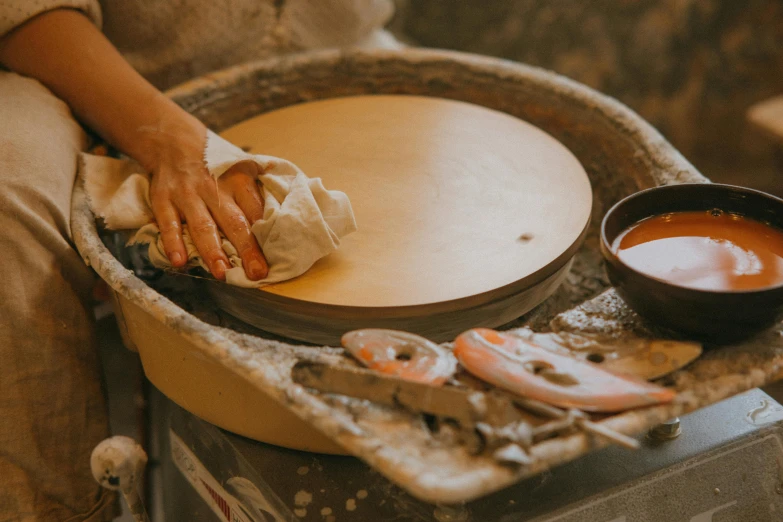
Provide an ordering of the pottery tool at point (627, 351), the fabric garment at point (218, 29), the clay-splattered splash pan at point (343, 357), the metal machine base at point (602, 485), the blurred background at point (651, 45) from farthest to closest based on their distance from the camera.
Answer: the blurred background at point (651, 45)
the fabric garment at point (218, 29)
the metal machine base at point (602, 485)
the pottery tool at point (627, 351)
the clay-splattered splash pan at point (343, 357)

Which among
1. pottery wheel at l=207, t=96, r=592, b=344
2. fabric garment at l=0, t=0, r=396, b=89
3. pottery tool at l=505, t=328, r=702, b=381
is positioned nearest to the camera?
pottery tool at l=505, t=328, r=702, b=381

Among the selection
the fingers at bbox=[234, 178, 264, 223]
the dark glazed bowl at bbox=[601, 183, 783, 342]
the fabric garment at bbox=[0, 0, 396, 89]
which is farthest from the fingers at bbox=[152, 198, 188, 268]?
the dark glazed bowl at bbox=[601, 183, 783, 342]

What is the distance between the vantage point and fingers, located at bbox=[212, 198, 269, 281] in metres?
1.16

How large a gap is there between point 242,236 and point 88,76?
0.52 metres

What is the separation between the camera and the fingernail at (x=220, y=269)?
117cm

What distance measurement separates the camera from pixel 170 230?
1.23 metres

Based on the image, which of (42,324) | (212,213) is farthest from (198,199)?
(42,324)

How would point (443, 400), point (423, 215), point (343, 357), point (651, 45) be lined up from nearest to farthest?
1. point (443, 400)
2. point (343, 357)
3. point (423, 215)
4. point (651, 45)

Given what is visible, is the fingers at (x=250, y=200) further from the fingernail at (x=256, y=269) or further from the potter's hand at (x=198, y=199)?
the fingernail at (x=256, y=269)

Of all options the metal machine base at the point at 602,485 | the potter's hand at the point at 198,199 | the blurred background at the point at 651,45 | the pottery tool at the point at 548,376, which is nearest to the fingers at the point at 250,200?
the potter's hand at the point at 198,199

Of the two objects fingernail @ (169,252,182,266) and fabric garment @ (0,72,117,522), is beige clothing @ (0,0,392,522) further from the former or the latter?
fingernail @ (169,252,182,266)

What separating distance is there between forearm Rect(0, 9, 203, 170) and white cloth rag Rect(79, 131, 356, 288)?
0.27 ft

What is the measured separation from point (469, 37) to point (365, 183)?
176 cm

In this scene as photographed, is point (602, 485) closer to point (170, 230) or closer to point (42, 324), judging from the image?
point (170, 230)
